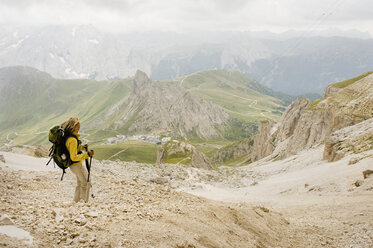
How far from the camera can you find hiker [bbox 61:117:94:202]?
11633mm

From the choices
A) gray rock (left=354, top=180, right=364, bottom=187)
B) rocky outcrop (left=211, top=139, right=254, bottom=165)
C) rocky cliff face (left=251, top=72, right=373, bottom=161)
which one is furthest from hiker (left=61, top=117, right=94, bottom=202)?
rocky outcrop (left=211, top=139, right=254, bottom=165)

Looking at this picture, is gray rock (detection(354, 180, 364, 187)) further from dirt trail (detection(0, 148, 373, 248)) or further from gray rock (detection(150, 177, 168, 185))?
gray rock (detection(150, 177, 168, 185))

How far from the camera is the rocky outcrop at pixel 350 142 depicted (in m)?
35.5

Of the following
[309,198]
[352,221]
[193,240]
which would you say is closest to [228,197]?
[309,198]

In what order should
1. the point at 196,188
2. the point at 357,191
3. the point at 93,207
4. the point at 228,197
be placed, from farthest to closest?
1. the point at 196,188
2. the point at 228,197
3. the point at 357,191
4. the point at 93,207

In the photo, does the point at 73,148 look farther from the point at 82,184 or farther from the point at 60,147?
the point at 82,184

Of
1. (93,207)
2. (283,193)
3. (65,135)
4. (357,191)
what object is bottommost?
(283,193)

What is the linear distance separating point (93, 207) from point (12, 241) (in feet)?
13.7

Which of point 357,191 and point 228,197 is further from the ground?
point 357,191

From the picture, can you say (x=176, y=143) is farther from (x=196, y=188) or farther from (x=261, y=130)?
(x=261, y=130)

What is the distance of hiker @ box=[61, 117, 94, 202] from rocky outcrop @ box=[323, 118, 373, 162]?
33.6 meters

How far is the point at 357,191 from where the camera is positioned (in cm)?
2130

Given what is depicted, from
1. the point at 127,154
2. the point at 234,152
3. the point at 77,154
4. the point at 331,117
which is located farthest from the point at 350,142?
the point at 127,154

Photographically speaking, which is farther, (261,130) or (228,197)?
(261,130)
